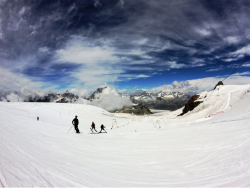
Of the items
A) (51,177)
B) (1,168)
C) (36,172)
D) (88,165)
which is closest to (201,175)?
(88,165)

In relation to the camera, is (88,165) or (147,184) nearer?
(147,184)

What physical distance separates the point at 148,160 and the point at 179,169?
157 centimetres

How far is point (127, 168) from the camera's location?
17.0 ft

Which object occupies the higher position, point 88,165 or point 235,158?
point 235,158

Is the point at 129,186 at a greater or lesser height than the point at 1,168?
lesser

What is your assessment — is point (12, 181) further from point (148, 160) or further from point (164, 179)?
point (148, 160)

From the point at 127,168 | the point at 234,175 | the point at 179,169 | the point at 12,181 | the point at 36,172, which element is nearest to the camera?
the point at 12,181

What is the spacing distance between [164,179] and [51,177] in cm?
370

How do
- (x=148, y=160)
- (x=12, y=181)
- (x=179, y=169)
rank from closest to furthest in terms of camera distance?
(x=12, y=181) → (x=179, y=169) → (x=148, y=160)

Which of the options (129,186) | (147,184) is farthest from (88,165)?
(147,184)

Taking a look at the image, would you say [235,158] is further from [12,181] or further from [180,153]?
[12,181]

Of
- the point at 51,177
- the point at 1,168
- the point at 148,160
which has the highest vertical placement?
the point at 1,168

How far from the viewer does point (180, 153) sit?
21.5 feet

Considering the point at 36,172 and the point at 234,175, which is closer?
the point at 234,175
